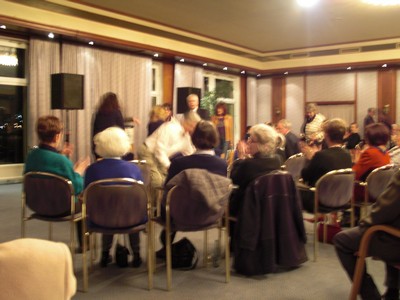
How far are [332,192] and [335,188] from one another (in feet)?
0.15

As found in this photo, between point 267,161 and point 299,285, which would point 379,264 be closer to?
point 299,285

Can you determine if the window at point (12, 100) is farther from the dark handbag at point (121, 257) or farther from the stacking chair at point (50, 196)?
the dark handbag at point (121, 257)

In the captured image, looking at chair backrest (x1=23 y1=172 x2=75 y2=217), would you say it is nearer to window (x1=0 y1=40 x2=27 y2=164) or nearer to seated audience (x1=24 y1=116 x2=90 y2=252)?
seated audience (x1=24 y1=116 x2=90 y2=252)

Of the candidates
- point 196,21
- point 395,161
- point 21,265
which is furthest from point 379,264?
point 196,21

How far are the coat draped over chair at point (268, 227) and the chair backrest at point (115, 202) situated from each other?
816mm

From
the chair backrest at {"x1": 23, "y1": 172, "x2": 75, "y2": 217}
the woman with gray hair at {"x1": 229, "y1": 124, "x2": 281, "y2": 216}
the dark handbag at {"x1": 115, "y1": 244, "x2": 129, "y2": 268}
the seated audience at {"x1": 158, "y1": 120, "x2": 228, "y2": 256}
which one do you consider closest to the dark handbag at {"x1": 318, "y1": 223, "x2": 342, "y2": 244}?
the woman with gray hair at {"x1": 229, "y1": 124, "x2": 281, "y2": 216}

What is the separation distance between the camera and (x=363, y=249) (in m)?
2.34

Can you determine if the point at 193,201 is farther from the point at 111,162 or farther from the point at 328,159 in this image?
the point at 328,159

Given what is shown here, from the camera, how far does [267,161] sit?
339 cm

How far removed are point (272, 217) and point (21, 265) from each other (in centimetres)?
238

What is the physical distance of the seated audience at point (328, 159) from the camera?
13.0 ft

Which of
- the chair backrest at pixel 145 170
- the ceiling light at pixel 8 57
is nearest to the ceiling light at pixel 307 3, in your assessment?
the chair backrest at pixel 145 170

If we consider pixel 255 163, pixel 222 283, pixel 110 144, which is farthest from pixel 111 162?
pixel 222 283

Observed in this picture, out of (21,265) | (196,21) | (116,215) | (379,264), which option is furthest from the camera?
(196,21)
